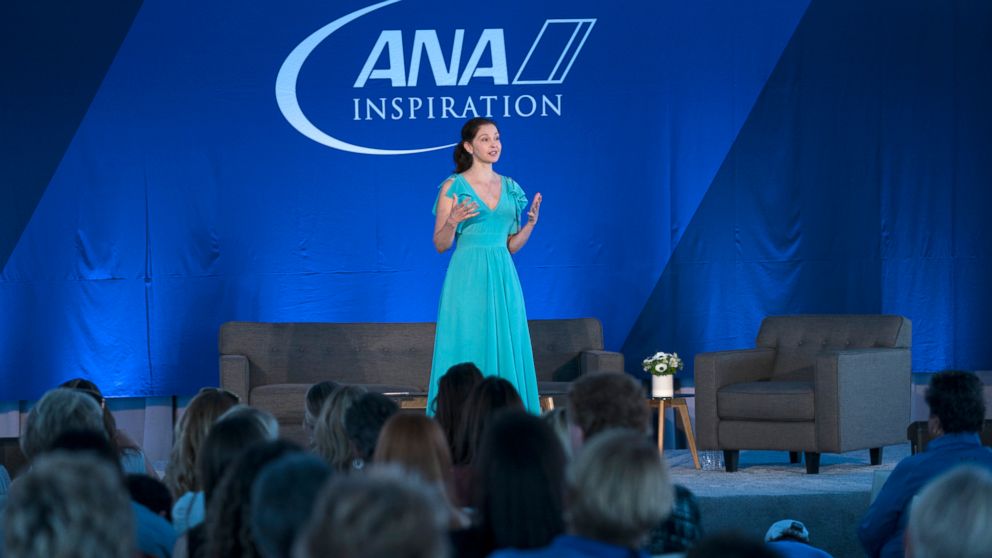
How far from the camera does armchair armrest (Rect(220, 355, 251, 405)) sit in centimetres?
706

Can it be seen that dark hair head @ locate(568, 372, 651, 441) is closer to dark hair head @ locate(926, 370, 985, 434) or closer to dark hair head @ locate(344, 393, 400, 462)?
dark hair head @ locate(344, 393, 400, 462)

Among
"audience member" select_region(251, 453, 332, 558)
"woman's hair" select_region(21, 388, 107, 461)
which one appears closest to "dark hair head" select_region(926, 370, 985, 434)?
"audience member" select_region(251, 453, 332, 558)

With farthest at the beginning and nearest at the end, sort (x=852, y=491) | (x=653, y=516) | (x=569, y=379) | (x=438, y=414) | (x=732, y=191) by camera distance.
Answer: (x=732, y=191), (x=569, y=379), (x=852, y=491), (x=438, y=414), (x=653, y=516)

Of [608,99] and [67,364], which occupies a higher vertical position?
[608,99]

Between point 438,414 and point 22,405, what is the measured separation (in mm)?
4706

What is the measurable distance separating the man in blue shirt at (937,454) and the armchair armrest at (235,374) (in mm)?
4287

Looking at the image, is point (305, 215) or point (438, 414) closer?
point (438, 414)

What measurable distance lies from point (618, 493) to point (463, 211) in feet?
10.9

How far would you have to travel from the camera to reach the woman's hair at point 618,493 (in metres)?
1.98

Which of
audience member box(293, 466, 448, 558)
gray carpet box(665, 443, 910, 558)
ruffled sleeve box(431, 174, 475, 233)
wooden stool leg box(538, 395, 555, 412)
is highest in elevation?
ruffled sleeve box(431, 174, 475, 233)

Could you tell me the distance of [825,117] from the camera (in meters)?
7.91

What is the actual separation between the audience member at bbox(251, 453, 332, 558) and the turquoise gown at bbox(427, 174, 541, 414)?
11.2ft

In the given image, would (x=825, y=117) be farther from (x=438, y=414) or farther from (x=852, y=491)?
(x=438, y=414)

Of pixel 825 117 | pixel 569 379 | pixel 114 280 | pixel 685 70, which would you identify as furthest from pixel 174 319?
pixel 825 117
